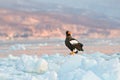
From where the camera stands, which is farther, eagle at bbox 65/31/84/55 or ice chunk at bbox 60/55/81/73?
eagle at bbox 65/31/84/55

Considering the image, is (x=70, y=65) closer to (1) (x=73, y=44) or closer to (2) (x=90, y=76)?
(2) (x=90, y=76)

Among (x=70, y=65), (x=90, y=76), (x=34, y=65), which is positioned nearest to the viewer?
(x=90, y=76)

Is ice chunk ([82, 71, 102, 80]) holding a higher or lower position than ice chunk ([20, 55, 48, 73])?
higher

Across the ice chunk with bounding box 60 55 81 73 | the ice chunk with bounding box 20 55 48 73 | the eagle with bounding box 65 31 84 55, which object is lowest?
the ice chunk with bounding box 20 55 48 73

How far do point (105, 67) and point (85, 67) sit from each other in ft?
1.68

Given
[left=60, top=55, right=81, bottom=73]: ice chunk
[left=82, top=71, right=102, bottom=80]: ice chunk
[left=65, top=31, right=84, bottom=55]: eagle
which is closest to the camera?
[left=82, top=71, right=102, bottom=80]: ice chunk

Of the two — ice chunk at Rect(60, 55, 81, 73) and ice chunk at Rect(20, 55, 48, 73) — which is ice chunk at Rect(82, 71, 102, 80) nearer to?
ice chunk at Rect(60, 55, 81, 73)

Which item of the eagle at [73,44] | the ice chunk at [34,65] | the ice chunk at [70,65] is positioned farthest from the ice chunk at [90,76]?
the eagle at [73,44]

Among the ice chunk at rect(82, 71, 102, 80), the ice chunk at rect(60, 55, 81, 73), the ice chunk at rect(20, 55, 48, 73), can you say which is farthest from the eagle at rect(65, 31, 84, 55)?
the ice chunk at rect(82, 71, 102, 80)

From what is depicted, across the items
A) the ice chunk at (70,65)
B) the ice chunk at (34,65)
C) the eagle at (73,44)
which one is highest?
the ice chunk at (70,65)

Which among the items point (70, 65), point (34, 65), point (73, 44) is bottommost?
point (34, 65)

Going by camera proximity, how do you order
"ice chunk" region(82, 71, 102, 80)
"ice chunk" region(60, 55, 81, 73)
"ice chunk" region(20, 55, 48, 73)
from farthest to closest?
"ice chunk" region(20, 55, 48, 73)
"ice chunk" region(60, 55, 81, 73)
"ice chunk" region(82, 71, 102, 80)

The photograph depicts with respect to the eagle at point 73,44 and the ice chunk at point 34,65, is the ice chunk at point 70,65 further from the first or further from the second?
the eagle at point 73,44

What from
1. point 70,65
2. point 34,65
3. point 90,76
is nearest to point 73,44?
point 34,65
